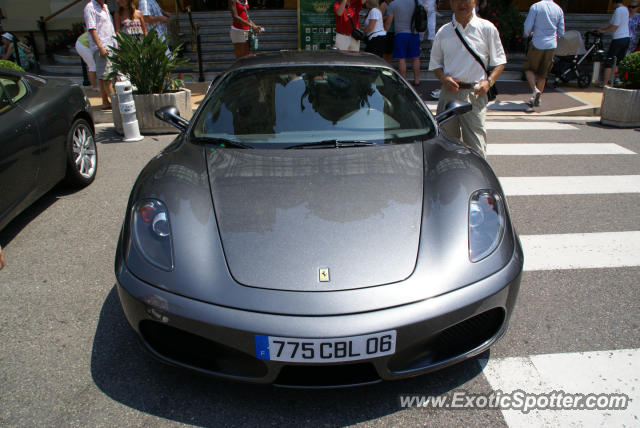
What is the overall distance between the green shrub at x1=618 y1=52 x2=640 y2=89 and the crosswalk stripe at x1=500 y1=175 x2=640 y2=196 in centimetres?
305

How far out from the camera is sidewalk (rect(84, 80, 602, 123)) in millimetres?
8688

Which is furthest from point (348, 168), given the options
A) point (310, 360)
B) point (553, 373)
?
point (553, 373)

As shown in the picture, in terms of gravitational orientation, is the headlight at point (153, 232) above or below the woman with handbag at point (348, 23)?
below

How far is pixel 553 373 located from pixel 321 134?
1842mm

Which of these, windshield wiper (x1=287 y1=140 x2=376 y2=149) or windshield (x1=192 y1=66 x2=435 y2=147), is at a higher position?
windshield (x1=192 y1=66 x2=435 y2=147)

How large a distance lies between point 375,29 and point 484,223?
7.96 m

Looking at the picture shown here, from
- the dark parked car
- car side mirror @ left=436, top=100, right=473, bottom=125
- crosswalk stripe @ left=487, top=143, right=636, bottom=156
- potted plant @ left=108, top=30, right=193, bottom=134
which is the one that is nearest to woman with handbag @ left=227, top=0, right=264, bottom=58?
potted plant @ left=108, top=30, right=193, bottom=134

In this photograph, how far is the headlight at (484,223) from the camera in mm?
2234

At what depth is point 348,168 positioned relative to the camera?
107 inches

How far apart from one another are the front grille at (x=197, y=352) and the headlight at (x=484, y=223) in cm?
108

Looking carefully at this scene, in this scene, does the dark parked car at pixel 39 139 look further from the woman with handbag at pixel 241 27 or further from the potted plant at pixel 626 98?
the potted plant at pixel 626 98

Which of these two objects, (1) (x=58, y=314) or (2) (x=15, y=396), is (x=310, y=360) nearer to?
(2) (x=15, y=396)

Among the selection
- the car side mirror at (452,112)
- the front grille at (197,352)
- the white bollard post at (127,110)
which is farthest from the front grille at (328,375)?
the white bollard post at (127,110)

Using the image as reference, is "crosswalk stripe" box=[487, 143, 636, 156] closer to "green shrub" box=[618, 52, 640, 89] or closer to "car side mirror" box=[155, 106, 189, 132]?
"green shrub" box=[618, 52, 640, 89]
